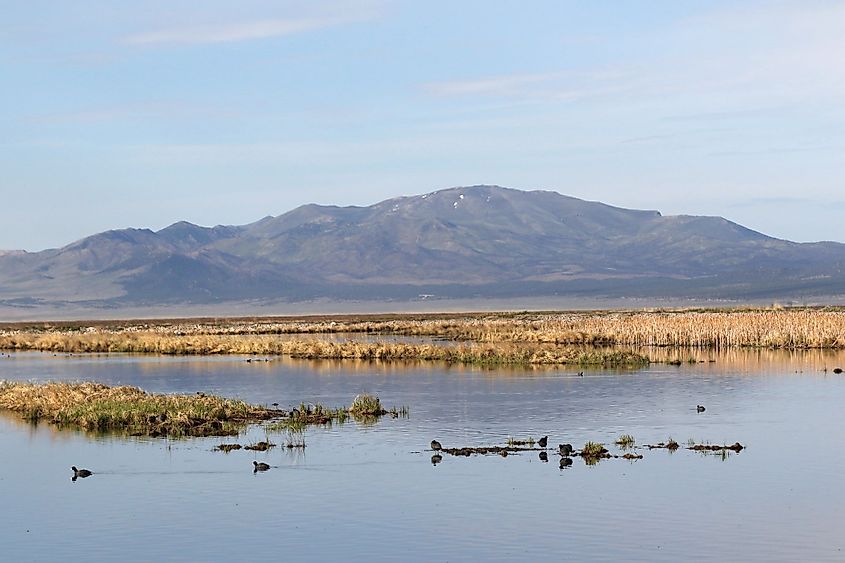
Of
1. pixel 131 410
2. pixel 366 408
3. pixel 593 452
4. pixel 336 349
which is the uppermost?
pixel 336 349

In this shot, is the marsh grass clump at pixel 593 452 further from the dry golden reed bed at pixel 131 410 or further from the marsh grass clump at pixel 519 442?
the dry golden reed bed at pixel 131 410

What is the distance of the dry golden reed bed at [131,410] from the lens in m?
33.0

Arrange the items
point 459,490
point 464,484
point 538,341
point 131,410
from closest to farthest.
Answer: point 459,490
point 464,484
point 131,410
point 538,341

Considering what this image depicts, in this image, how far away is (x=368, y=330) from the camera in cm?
9612

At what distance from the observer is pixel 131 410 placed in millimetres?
33781

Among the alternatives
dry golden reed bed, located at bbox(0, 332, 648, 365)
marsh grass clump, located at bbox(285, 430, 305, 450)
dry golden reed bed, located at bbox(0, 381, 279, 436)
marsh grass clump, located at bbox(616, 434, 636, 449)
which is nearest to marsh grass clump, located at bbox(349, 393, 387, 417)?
dry golden reed bed, located at bbox(0, 381, 279, 436)

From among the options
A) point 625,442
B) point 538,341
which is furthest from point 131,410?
point 538,341

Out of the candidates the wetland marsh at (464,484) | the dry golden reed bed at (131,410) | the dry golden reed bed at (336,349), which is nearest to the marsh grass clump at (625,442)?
the wetland marsh at (464,484)

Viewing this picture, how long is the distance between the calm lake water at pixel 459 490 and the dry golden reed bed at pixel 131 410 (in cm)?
77

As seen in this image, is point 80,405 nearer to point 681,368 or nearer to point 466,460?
point 466,460

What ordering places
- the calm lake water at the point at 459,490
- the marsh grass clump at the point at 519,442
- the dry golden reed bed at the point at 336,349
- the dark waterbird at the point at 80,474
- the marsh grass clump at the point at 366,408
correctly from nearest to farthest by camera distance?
the calm lake water at the point at 459,490
the dark waterbird at the point at 80,474
the marsh grass clump at the point at 519,442
the marsh grass clump at the point at 366,408
the dry golden reed bed at the point at 336,349

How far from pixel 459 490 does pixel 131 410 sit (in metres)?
12.1

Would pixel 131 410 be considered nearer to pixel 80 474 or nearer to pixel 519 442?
pixel 80 474

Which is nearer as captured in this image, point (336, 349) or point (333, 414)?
point (333, 414)
